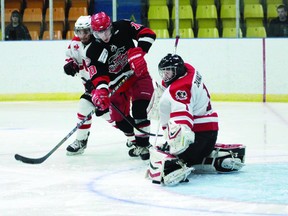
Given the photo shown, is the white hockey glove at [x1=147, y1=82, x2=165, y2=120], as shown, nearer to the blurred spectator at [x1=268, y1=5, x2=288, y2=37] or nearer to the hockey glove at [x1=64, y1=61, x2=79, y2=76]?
the hockey glove at [x1=64, y1=61, x2=79, y2=76]

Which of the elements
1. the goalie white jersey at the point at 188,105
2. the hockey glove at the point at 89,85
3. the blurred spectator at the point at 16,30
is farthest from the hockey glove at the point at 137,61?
the blurred spectator at the point at 16,30

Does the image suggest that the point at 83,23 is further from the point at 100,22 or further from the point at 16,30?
the point at 16,30

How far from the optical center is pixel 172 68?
3.83 m

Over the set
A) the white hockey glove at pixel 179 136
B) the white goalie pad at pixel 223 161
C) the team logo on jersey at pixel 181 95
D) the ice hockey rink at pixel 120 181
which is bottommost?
the ice hockey rink at pixel 120 181

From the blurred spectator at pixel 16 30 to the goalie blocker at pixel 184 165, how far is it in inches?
201

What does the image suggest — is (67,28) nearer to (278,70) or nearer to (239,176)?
(278,70)

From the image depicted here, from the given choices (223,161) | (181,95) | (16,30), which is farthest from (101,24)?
(16,30)

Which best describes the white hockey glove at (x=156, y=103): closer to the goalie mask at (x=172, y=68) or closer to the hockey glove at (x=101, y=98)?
the goalie mask at (x=172, y=68)

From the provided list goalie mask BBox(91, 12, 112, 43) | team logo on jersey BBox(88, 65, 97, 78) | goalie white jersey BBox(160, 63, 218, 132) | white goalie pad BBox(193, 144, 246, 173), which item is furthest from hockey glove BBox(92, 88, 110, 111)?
white goalie pad BBox(193, 144, 246, 173)

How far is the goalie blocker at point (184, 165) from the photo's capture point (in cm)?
374

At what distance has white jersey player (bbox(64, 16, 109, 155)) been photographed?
15.8ft

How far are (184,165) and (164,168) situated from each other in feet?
0.37

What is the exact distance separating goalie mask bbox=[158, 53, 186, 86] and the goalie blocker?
371 millimetres

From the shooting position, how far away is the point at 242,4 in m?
8.73
